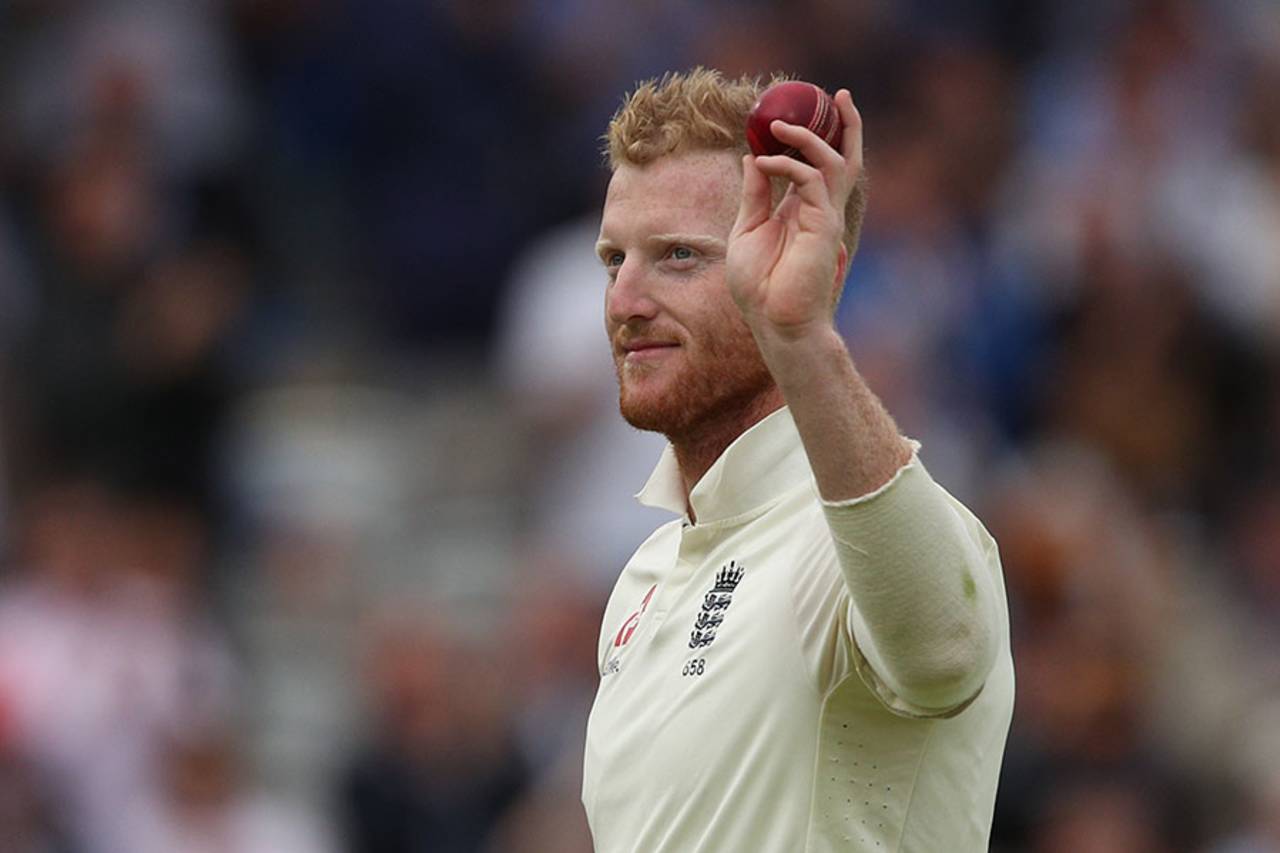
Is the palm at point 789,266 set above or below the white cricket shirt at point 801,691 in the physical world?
above

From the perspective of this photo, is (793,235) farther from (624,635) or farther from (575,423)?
(575,423)

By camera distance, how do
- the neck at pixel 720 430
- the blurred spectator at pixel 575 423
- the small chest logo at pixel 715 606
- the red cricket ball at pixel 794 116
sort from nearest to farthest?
the red cricket ball at pixel 794 116 < the small chest logo at pixel 715 606 < the neck at pixel 720 430 < the blurred spectator at pixel 575 423

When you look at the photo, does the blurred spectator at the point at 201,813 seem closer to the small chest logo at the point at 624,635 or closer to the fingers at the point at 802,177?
the small chest logo at the point at 624,635

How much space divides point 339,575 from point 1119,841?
3733 mm

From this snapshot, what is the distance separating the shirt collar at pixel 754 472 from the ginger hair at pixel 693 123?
0.32m

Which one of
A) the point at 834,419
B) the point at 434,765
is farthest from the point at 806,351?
the point at 434,765

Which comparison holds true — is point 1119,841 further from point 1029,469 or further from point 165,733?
point 165,733

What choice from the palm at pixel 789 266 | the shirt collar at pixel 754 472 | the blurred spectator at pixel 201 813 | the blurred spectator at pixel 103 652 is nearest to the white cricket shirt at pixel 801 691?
the shirt collar at pixel 754 472

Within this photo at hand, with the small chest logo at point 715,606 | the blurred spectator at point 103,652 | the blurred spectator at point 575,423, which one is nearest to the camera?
the small chest logo at point 715,606

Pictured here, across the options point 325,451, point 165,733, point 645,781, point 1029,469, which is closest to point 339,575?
point 325,451

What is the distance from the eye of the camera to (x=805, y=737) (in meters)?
3.75

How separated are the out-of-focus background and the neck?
4182mm

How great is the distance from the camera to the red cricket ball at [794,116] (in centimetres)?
358

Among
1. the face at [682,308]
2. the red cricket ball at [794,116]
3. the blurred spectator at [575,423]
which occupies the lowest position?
the blurred spectator at [575,423]
